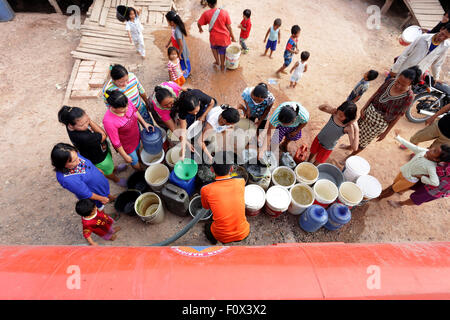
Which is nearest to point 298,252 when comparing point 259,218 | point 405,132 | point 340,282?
point 340,282

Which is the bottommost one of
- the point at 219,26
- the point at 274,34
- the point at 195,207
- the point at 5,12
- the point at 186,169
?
the point at 5,12

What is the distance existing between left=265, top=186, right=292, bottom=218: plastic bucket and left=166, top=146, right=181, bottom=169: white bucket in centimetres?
159

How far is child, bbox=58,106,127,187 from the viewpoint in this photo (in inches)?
99.3

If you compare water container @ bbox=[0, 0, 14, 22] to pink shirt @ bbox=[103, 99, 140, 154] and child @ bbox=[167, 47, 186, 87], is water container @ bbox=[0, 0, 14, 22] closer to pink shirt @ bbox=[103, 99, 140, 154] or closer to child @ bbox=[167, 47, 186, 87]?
child @ bbox=[167, 47, 186, 87]

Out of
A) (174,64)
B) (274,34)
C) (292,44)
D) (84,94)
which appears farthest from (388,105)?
(84,94)

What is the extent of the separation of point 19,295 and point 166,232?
6.90 feet

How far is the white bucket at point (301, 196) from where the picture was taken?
3381 millimetres

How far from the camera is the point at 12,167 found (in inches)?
153

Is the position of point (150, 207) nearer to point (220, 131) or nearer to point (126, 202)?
point (126, 202)

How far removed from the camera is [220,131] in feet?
11.2

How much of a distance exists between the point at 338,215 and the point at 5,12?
33.7 ft

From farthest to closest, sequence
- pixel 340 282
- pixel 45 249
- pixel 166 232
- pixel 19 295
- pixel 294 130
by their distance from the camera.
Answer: pixel 294 130
pixel 166 232
pixel 45 249
pixel 340 282
pixel 19 295

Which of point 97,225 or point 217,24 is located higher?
point 217,24
